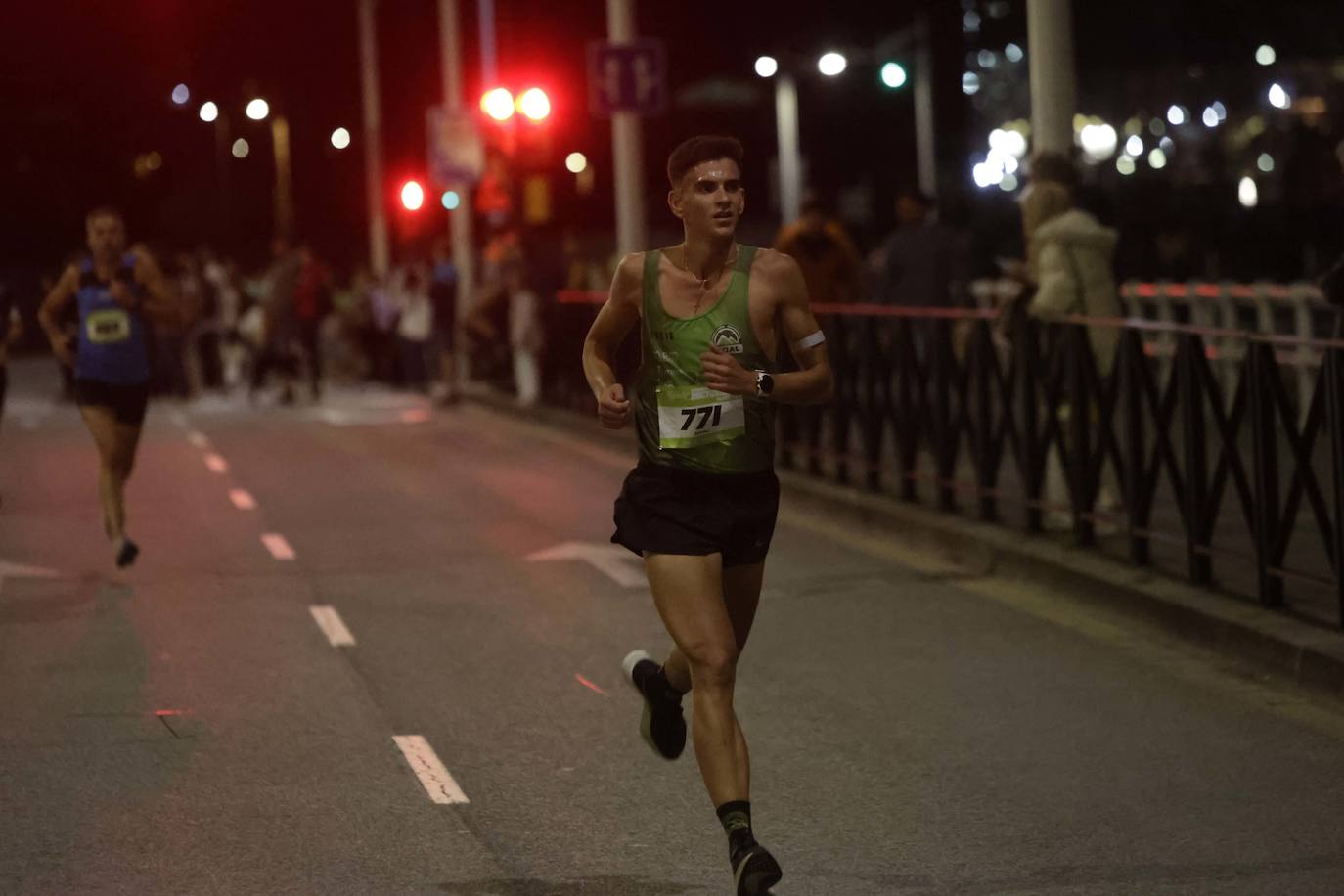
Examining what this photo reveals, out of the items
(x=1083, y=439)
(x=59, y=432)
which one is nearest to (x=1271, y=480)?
(x=1083, y=439)

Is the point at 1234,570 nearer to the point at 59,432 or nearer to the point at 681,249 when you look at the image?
the point at 681,249

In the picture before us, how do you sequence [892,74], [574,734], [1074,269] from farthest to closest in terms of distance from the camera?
[892,74], [1074,269], [574,734]

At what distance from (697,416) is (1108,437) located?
5.90 metres

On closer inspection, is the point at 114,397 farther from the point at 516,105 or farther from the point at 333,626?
the point at 516,105

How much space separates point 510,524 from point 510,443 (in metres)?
7.41

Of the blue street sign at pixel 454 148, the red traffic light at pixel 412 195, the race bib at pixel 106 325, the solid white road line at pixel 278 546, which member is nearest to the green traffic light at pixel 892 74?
the red traffic light at pixel 412 195

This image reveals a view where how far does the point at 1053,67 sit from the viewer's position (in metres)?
13.2

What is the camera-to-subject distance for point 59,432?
26.5 meters

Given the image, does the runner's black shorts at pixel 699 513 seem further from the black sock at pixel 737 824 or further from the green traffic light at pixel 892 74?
the green traffic light at pixel 892 74

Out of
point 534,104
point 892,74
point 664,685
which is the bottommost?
point 664,685

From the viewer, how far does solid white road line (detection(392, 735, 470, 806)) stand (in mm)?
7531

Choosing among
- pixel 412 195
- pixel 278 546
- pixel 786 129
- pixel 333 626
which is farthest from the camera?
pixel 786 129

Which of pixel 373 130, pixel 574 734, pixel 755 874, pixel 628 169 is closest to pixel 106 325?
pixel 574 734

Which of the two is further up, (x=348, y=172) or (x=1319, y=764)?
(x=348, y=172)
